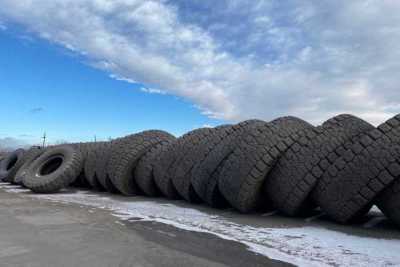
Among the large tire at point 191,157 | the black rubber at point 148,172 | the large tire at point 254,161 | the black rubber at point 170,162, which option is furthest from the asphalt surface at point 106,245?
the black rubber at point 148,172

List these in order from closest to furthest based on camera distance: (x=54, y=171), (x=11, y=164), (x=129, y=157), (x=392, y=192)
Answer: (x=392, y=192), (x=129, y=157), (x=54, y=171), (x=11, y=164)

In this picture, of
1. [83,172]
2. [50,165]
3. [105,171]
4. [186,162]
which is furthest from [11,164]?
[186,162]

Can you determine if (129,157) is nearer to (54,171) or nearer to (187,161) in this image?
(187,161)

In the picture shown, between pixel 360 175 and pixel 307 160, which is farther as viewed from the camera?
pixel 307 160

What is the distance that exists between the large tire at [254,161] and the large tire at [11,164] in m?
12.1

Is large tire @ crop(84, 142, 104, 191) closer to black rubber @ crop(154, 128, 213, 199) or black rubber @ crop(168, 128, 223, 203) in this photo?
black rubber @ crop(154, 128, 213, 199)

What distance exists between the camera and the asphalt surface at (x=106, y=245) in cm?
437

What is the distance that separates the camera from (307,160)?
6781 mm

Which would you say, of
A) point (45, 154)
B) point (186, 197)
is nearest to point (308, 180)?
point (186, 197)

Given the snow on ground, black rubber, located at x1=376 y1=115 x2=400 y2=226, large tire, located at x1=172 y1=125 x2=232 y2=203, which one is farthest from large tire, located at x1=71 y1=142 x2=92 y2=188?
black rubber, located at x1=376 y1=115 x2=400 y2=226

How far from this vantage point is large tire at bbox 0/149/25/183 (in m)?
16.5

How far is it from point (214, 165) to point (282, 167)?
174 cm

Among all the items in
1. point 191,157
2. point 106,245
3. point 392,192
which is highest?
point 191,157

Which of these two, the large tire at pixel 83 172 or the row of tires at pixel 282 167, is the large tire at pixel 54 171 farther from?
the row of tires at pixel 282 167
